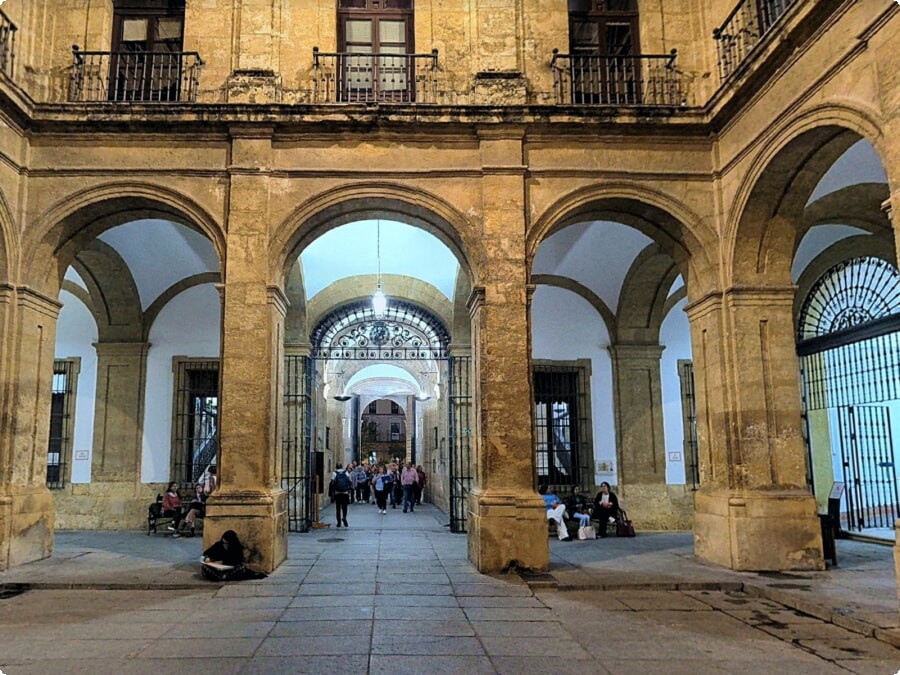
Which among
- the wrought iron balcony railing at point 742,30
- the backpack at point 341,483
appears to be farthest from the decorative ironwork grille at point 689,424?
the backpack at point 341,483

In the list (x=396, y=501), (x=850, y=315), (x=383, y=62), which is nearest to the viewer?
(x=383, y=62)

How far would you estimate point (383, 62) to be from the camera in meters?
9.34

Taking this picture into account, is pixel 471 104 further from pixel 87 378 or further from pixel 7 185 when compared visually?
pixel 87 378

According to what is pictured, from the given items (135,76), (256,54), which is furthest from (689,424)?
(135,76)

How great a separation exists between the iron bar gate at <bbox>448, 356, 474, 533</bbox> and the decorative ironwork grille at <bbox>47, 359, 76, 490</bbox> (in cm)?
649

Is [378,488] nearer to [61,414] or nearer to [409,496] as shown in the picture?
[409,496]

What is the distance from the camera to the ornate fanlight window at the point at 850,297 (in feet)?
34.0

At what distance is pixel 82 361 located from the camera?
1260 centimetres

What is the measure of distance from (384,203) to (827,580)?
630 centimetres

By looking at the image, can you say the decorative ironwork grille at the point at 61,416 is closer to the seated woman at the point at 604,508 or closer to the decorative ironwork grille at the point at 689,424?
the seated woman at the point at 604,508

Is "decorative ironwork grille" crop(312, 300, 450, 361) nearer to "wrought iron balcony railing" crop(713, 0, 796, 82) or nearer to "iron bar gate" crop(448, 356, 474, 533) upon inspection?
"iron bar gate" crop(448, 356, 474, 533)

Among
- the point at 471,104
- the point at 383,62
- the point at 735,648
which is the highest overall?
the point at 383,62

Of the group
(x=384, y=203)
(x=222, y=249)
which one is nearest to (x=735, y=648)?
(x=384, y=203)

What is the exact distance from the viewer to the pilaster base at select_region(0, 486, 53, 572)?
7930mm
